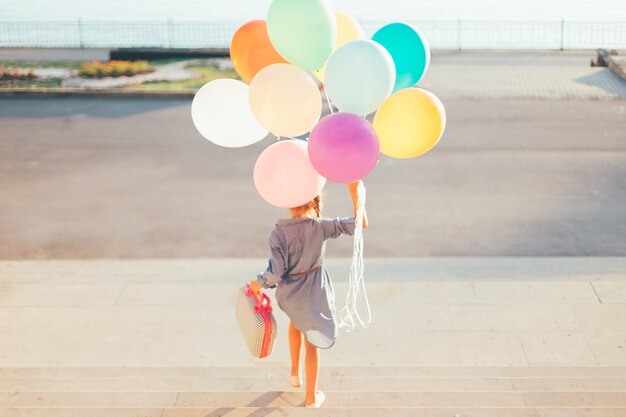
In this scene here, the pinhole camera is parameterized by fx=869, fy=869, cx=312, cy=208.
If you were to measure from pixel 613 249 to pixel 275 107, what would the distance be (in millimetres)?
5270

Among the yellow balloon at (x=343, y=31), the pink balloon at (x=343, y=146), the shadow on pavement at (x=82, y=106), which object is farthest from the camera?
the shadow on pavement at (x=82, y=106)

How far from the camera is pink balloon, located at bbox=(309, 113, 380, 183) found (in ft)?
14.6

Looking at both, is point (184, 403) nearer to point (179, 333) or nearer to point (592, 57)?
point (179, 333)

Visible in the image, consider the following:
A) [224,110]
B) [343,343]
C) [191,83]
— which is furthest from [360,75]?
[191,83]

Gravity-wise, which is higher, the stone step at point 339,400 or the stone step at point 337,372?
the stone step at point 339,400

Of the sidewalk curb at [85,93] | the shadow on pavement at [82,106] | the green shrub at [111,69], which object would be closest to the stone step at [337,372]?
the shadow on pavement at [82,106]

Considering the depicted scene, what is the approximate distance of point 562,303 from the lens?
6898 millimetres

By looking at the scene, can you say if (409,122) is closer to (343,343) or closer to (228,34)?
(343,343)

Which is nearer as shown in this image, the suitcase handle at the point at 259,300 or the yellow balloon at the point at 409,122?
the yellow balloon at the point at 409,122

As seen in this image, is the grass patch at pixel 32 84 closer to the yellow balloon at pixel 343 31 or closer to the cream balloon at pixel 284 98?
the yellow balloon at pixel 343 31

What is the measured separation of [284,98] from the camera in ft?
15.2

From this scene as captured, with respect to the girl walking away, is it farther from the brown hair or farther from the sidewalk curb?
the sidewalk curb

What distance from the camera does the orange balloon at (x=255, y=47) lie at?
4.97m

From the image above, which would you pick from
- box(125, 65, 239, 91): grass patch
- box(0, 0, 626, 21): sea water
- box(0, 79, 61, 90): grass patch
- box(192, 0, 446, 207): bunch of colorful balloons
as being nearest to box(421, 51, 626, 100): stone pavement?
box(125, 65, 239, 91): grass patch
